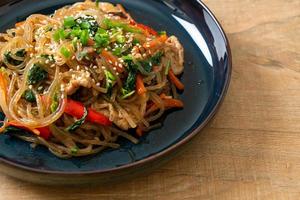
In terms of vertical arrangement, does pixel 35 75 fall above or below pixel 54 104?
above

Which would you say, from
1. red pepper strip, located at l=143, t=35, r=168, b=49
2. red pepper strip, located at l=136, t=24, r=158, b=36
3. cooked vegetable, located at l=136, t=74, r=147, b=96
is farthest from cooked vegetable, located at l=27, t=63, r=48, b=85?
red pepper strip, located at l=136, t=24, r=158, b=36

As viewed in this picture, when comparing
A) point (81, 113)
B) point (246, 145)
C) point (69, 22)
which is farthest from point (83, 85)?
point (246, 145)

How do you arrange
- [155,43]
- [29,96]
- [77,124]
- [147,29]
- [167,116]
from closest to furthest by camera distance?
1. [77,124]
2. [29,96]
3. [167,116]
4. [155,43]
5. [147,29]

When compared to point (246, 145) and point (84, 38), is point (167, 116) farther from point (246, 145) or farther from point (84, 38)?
point (84, 38)

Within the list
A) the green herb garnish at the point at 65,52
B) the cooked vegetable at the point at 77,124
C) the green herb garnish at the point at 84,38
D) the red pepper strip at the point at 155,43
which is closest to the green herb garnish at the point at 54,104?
the cooked vegetable at the point at 77,124

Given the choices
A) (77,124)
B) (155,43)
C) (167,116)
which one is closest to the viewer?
(77,124)

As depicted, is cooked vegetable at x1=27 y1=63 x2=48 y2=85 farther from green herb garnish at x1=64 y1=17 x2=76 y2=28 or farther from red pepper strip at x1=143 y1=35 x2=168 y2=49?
red pepper strip at x1=143 y1=35 x2=168 y2=49

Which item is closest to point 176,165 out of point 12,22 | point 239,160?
point 239,160
